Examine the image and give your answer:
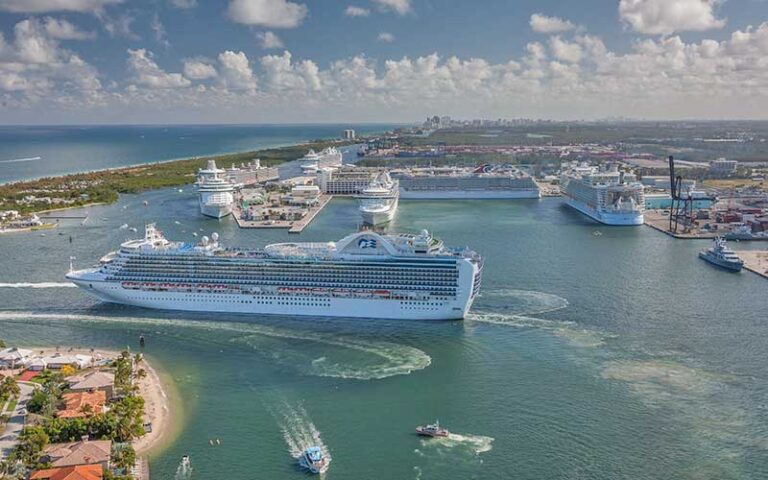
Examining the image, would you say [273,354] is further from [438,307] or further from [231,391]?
[438,307]

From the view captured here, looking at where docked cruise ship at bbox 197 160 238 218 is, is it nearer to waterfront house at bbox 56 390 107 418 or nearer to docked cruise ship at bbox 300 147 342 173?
docked cruise ship at bbox 300 147 342 173

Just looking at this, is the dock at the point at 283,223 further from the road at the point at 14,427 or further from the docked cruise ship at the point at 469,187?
the road at the point at 14,427

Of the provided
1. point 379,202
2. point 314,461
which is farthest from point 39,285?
point 379,202

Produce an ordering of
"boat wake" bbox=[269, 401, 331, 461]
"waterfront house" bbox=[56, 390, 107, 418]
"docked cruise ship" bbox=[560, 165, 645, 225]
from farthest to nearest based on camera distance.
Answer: "docked cruise ship" bbox=[560, 165, 645, 225]
"waterfront house" bbox=[56, 390, 107, 418]
"boat wake" bbox=[269, 401, 331, 461]

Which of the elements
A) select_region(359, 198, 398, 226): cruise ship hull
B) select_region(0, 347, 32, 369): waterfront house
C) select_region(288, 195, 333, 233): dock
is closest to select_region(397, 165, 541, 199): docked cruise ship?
select_region(288, 195, 333, 233): dock

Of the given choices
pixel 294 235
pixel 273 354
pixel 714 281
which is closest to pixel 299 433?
pixel 273 354

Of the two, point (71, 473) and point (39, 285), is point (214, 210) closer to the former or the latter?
point (39, 285)

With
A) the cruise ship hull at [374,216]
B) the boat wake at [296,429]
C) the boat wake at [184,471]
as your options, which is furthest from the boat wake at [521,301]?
the cruise ship hull at [374,216]
